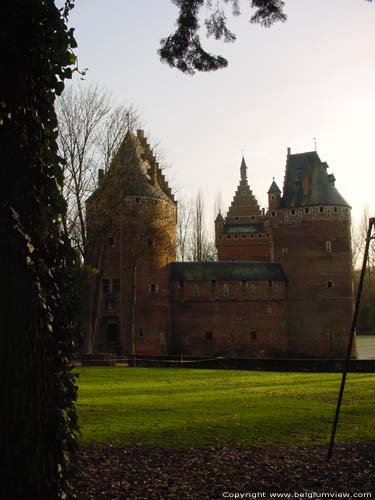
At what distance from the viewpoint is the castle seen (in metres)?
37.1

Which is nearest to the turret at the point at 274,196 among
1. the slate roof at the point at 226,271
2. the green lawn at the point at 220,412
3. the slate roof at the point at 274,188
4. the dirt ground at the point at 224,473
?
the slate roof at the point at 274,188

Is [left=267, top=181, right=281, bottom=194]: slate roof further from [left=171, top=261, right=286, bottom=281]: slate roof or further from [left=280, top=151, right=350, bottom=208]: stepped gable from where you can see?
[left=171, top=261, right=286, bottom=281]: slate roof

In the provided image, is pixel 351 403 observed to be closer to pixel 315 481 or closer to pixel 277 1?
pixel 315 481

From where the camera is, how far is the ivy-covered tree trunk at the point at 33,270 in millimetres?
3834

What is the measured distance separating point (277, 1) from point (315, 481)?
6329 millimetres

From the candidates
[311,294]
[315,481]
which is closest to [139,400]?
[315,481]

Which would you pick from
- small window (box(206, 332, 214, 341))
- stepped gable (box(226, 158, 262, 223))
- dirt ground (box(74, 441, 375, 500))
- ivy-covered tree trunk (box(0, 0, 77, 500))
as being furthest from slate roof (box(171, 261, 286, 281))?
ivy-covered tree trunk (box(0, 0, 77, 500))

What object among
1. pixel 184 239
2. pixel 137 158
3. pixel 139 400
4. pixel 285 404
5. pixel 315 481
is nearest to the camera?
pixel 315 481

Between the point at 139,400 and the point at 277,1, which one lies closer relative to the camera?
the point at 277,1

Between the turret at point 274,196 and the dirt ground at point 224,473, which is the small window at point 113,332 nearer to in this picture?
the turret at point 274,196

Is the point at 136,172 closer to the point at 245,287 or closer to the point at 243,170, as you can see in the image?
the point at 245,287

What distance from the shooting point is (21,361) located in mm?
3889

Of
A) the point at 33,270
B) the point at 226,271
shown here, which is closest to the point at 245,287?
the point at 226,271

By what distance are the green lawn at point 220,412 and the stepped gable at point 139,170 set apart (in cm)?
1299
